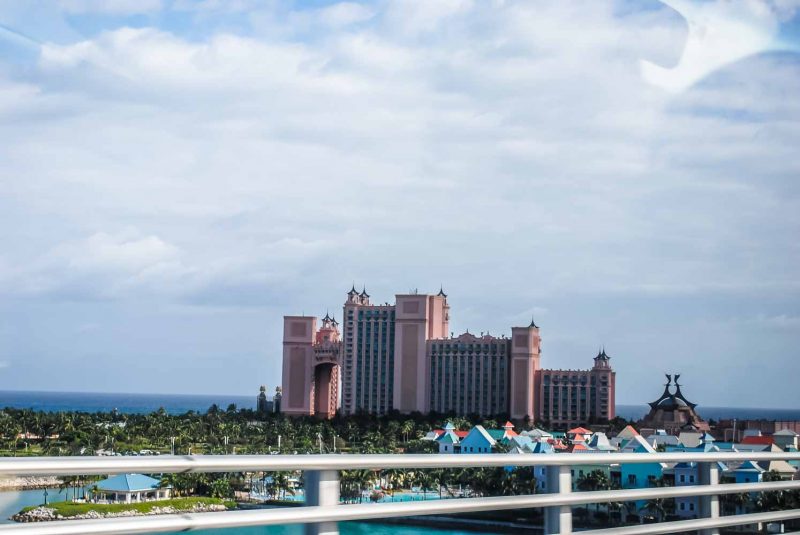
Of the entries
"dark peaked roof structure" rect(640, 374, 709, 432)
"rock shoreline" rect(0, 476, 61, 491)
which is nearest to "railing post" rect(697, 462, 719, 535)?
"rock shoreline" rect(0, 476, 61, 491)

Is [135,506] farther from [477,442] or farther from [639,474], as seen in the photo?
[477,442]

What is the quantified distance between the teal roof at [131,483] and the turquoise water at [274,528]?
0.61 feet

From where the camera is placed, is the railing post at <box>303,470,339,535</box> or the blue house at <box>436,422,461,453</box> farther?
the blue house at <box>436,422,461,453</box>

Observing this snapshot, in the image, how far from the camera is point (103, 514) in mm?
2227

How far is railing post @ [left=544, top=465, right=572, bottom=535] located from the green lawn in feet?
2.87

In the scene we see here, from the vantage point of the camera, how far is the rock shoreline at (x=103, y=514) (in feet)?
7.13

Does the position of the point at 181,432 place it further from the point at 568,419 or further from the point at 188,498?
the point at 188,498

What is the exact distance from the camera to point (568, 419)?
72.1 meters

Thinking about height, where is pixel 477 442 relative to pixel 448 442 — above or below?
above

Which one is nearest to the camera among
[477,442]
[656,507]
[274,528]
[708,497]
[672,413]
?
[274,528]

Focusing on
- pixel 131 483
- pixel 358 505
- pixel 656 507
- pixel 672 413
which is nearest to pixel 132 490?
pixel 131 483

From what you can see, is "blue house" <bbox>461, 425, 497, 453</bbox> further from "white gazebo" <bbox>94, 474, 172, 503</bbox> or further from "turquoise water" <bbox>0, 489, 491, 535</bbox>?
"white gazebo" <bbox>94, 474, 172, 503</bbox>

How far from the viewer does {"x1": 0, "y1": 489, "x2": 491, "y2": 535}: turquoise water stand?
2312 millimetres

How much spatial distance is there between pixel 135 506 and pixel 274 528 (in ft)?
0.99
